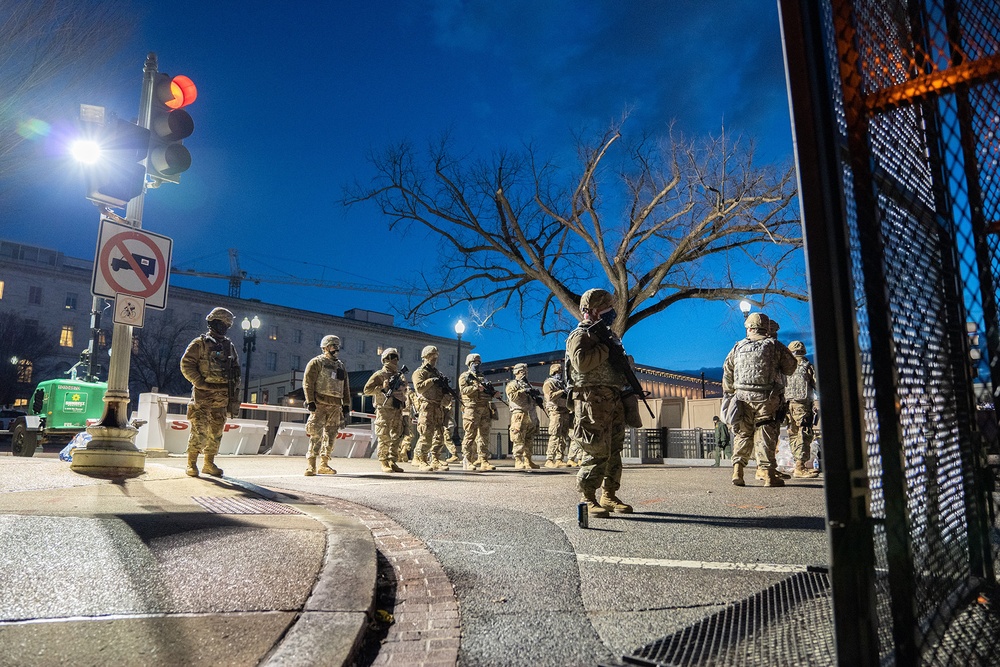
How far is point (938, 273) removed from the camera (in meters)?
2.26

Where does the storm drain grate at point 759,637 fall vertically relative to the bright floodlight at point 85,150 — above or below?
below

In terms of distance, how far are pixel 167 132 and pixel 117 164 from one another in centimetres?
59

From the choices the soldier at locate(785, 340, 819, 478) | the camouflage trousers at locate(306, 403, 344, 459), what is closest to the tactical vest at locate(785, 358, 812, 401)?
the soldier at locate(785, 340, 819, 478)

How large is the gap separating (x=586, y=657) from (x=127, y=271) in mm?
6038

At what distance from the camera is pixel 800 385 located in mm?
9906

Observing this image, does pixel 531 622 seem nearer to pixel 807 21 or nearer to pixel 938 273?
pixel 938 273

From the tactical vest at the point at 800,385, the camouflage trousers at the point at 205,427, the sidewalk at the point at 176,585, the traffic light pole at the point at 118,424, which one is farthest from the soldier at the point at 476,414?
the sidewalk at the point at 176,585

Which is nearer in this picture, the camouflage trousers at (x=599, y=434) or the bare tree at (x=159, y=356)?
the camouflage trousers at (x=599, y=434)

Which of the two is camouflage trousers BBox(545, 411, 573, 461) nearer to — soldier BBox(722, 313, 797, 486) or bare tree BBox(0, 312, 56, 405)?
soldier BBox(722, 313, 797, 486)

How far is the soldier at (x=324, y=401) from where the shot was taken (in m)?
10.1

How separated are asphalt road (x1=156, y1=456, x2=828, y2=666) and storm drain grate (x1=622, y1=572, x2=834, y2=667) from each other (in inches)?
5.9

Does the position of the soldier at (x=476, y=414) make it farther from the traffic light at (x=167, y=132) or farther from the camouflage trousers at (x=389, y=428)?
the traffic light at (x=167, y=132)

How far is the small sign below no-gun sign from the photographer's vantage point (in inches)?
242

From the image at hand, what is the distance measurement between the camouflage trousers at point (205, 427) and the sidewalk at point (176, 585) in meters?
3.58
